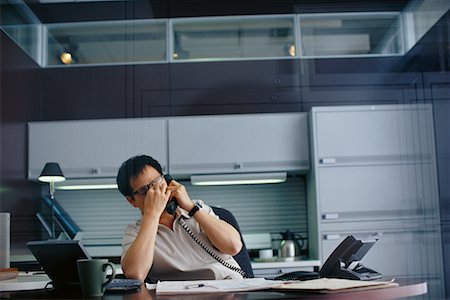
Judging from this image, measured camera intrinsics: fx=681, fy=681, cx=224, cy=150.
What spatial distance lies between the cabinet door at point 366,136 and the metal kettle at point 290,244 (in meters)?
0.53

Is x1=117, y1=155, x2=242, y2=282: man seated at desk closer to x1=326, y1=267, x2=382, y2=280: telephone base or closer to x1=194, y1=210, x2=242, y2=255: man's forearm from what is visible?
x1=194, y1=210, x2=242, y2=255: man's forearm

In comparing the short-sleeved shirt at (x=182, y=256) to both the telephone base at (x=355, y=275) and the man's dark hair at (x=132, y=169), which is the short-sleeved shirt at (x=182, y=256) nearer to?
the man's dark hair at (x=132, y=169)

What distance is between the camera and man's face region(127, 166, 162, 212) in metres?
2.47

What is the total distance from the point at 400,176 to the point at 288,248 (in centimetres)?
83

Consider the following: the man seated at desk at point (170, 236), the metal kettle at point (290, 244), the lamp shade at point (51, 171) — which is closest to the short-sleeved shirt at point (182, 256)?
the man seated at desk at point (170, 236)

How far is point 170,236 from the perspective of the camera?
2.42 meters

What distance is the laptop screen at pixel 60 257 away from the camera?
5.87 ft

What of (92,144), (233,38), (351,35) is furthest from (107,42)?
(351,35)

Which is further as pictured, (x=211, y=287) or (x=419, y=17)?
(x=419, y=17)

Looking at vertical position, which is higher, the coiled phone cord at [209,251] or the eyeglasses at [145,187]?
the eyeglasses at [145,187]

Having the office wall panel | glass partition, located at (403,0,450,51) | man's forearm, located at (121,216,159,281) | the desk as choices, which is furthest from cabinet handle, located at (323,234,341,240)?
the desk

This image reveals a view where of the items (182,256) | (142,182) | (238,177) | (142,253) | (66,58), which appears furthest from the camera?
(66,58)

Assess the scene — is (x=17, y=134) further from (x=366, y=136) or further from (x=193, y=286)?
(x=193, y=286)

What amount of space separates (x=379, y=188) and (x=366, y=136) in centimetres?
33
